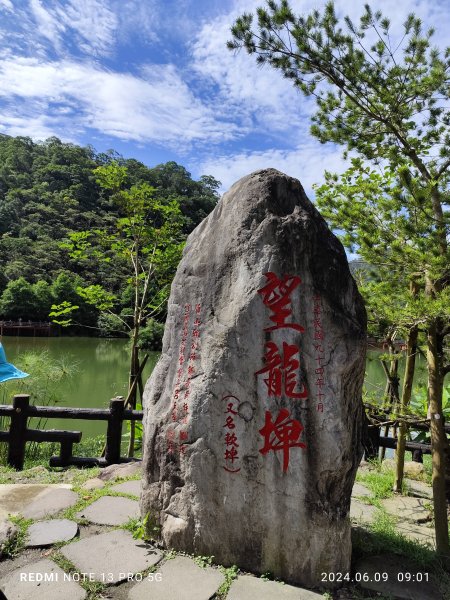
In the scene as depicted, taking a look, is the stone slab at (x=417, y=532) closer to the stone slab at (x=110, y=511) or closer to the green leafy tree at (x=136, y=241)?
the stone slab at (x=110, y=511)

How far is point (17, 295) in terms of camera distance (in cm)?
2880

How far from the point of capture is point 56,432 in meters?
4.80

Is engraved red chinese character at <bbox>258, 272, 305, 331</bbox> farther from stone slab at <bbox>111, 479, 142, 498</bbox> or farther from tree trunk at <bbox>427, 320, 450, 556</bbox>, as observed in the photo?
stone slab at <bbox>111, 479, 142, 498</bbox>

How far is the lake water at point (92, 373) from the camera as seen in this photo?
9.14 m

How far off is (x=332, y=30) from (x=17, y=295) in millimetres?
29991

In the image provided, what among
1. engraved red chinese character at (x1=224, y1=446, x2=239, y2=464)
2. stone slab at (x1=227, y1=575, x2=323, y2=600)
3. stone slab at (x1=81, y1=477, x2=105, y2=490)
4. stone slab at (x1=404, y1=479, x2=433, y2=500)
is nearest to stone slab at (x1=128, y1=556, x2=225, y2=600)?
stone slab at (x1=227, y1=575, x2=323, y2=600)

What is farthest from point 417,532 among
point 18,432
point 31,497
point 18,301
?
point 18,301

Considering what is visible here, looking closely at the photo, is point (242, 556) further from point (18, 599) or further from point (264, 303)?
point (264, 303)

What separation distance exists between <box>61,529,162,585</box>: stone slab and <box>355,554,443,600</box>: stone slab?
130 centimetres

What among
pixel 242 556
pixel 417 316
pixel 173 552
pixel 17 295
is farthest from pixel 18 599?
pixel 17 295

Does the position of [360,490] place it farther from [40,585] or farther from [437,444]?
[40,585]

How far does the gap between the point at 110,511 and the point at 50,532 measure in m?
0.47

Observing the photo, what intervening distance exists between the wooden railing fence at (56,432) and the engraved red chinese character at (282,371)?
9.03 ft

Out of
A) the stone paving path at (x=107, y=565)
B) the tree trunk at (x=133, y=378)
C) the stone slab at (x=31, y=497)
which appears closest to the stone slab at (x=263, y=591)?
the stone paving path at (x=107, y=565)
